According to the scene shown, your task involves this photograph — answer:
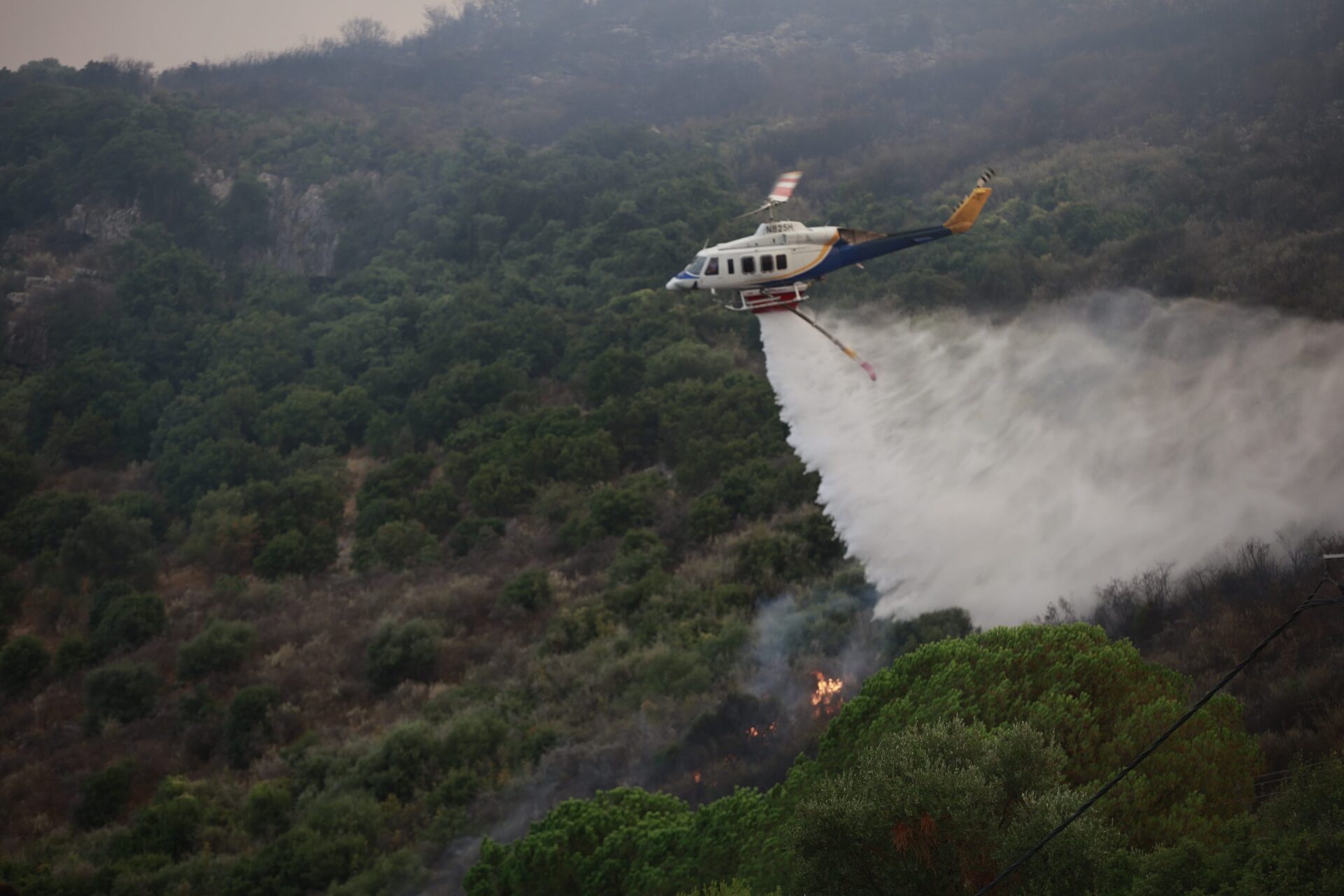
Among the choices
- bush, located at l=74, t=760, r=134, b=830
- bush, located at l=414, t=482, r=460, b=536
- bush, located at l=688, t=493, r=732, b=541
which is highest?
bush, located at l=688, t=493, r=732, b=541

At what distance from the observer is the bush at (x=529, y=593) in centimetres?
4028

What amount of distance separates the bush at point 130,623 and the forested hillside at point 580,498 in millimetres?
240

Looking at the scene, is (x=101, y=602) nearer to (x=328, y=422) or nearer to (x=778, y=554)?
A: (x=328, y=422)

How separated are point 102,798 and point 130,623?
1225cm

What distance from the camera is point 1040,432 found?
30656 millimetres

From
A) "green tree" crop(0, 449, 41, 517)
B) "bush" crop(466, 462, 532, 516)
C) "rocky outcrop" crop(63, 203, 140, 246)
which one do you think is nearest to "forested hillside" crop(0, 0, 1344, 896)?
"bush" crop(466, 462, 532, 516)

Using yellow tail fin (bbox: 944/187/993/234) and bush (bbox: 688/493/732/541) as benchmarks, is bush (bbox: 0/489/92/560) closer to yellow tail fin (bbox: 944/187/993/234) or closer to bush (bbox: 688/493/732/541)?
bush (bbox: 688/493/732/541)

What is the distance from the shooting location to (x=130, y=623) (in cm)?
4584

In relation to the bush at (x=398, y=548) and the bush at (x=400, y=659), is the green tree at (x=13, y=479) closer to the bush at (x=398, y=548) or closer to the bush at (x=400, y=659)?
the bush at (x=398, y=548)

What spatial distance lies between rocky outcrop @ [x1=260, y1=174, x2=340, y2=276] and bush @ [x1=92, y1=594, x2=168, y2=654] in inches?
1711

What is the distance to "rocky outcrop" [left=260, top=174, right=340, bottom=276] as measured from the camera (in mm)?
86688

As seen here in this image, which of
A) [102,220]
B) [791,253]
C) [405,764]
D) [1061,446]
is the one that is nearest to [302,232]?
[102,220]

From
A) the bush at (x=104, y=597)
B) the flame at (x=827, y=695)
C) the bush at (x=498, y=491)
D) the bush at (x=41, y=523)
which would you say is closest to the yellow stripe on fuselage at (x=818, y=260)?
the flame at (x=827, y=695)

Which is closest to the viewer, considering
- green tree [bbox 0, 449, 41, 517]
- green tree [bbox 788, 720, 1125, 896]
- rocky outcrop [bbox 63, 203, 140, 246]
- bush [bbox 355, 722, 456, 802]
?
green tree [bbox 788, 720, 1125, 896]
